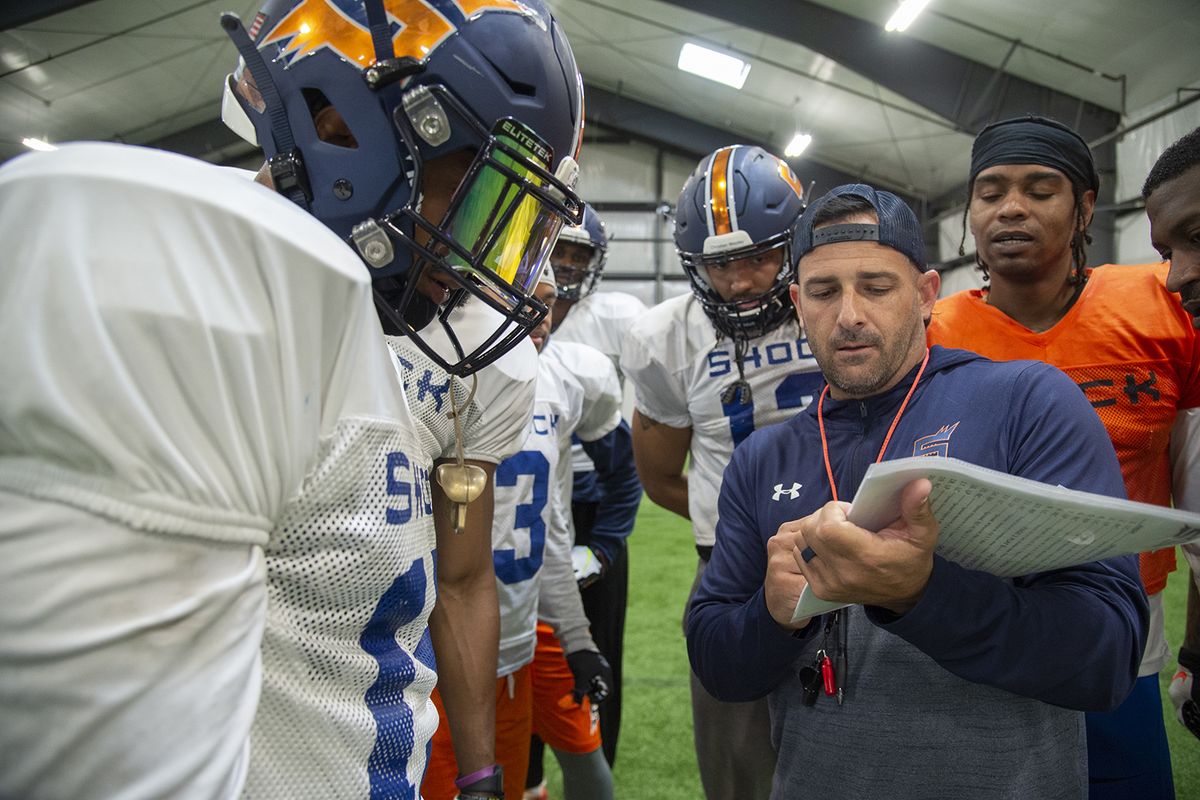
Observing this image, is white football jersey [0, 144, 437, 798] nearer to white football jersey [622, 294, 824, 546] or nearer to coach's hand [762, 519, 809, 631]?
coach's hand [762, 519, 809, 631]

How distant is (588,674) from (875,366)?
5.15 ft

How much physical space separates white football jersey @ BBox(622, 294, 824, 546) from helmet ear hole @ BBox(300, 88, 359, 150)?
1662 mm

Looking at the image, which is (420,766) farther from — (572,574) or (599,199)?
(599,199)

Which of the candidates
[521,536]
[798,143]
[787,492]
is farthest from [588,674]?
[798,143]

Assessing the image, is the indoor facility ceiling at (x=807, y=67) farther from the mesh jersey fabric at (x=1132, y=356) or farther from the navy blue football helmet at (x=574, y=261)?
the mesh jersey fabric at (x=1132, y=356)

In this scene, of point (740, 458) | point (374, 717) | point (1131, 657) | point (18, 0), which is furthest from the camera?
point (18, 0)

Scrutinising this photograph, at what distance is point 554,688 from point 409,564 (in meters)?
2.08

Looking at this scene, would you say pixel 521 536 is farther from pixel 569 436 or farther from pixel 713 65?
pixel 713 65

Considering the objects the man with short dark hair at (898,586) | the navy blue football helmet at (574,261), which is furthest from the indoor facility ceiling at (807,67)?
the man with short dark hair at (898,586)

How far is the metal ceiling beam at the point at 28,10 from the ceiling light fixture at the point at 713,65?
8.33 meters

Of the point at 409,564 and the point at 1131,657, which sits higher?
the point at 409,564

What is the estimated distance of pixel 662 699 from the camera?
13.9 ft

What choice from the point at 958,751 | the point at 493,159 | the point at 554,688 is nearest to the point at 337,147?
the point at 493,159

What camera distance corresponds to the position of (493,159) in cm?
119
